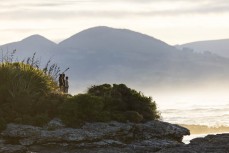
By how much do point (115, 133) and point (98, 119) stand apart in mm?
1253

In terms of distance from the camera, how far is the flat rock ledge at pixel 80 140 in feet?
69.7

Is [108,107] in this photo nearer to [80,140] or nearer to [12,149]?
[80,140]

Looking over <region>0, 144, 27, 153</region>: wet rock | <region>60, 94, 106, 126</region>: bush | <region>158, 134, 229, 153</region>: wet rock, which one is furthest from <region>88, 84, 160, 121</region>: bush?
<region>0, 144, 27, 153</region>: wet rock

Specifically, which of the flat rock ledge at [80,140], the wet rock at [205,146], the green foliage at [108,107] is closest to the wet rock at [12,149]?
the flat rock ledge at [80,140]

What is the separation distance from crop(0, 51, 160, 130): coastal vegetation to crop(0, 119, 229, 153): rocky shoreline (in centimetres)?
53

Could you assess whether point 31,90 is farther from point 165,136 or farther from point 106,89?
point 165,136

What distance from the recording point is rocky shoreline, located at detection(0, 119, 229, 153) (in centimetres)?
2098

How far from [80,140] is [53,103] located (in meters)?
2.71

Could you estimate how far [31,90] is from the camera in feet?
81.0

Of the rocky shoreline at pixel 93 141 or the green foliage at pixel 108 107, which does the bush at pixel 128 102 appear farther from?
the rocky shoreline at pixel 93 141

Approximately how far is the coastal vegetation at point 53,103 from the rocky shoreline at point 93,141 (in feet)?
1.75

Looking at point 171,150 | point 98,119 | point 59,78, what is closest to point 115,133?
point 98,119

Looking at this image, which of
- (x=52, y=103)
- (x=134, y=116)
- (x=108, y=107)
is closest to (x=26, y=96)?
(x=52, y=103)

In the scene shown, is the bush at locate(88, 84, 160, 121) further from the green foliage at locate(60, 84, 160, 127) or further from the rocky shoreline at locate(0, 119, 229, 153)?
the rocky shoreline at locate(0, 119, 229, 153)
